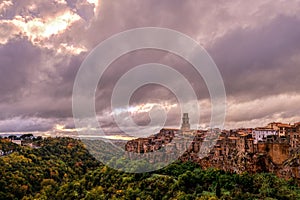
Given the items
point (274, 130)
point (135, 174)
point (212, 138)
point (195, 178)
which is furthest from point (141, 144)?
point (195, 178)

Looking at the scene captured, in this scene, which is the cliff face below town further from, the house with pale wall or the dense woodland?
the house with pale wall

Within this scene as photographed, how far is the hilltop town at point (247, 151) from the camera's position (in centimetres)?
2914

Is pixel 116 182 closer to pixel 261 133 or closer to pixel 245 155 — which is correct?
pixel 245 155

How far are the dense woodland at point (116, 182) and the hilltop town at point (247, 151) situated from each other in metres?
1.55

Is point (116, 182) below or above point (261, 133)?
below

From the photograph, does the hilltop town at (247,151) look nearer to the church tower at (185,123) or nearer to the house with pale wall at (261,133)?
the house with pale wall at (261,133)

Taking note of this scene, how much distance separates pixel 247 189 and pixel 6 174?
107 feet

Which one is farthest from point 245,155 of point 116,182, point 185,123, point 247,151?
point 185,123

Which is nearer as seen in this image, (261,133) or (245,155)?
(245,155)

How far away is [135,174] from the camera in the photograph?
3988 cm

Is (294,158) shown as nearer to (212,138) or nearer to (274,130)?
(274,130)

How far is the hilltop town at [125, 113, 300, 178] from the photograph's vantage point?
29.1 meters

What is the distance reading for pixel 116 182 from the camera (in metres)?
39.0

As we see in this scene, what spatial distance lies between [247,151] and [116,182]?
15.5m
